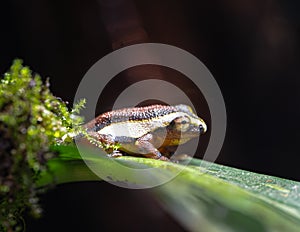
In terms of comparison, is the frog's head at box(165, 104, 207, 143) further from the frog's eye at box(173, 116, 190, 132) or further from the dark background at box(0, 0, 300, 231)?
the dark background at box(0, 0, 300, 231)

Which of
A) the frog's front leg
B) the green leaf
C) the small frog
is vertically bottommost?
the green leaf

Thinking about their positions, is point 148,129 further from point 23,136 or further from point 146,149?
point 23,136

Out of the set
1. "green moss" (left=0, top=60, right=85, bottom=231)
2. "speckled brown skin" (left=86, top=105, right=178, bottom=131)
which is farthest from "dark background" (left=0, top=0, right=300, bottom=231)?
"green moss" (left=0, top=60, right=85, bottom=231)

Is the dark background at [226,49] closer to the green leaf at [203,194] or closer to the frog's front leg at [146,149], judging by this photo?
the frog's front leg at [146,149]

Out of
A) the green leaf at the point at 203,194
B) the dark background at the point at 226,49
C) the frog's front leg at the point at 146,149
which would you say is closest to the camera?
the green leaf at the point at 203,194

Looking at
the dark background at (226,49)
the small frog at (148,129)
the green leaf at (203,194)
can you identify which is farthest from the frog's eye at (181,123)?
the dark background at (226,49)

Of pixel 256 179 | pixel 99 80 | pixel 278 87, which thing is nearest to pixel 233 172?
pixel 256 179
